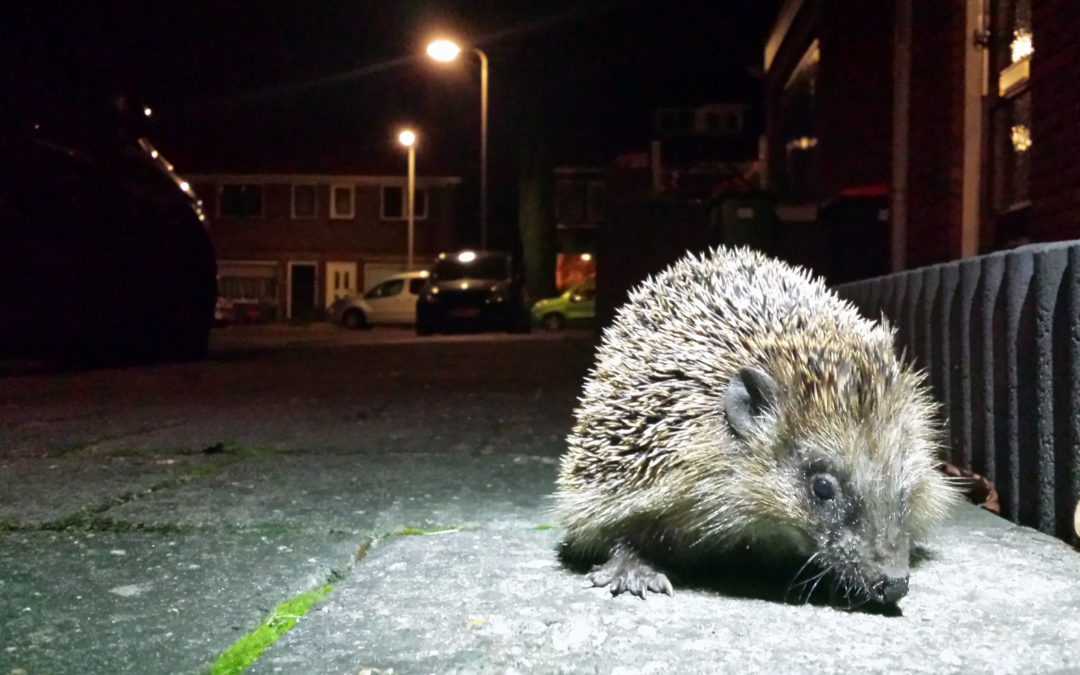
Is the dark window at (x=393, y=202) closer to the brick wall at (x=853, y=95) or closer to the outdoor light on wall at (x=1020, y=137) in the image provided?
the brick wall at (x=853, y=95)

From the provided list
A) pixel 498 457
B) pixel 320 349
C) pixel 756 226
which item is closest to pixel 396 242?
pixel 320 349

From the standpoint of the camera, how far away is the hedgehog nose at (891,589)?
1876 mm

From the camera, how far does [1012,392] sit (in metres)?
2.74

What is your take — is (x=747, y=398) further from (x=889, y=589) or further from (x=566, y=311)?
(x=566, y=311)

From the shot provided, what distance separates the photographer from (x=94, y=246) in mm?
7027

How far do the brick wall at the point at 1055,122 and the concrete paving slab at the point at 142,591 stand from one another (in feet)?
13.3

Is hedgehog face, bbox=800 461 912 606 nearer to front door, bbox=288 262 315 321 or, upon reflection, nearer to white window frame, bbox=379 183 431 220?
white window frame, bbox=379 183 431 220

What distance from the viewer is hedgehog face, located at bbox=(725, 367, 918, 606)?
193 centimetres

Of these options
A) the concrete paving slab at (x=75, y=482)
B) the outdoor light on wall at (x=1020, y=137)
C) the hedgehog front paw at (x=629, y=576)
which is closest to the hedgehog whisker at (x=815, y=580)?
the hedgehog front paw at (x=629, y=576)

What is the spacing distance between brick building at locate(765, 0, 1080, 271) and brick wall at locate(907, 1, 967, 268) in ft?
0.04

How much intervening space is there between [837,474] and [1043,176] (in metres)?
3.77

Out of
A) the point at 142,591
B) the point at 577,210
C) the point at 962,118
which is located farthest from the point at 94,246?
the point at 577,210

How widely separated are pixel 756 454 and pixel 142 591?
139 centimetres

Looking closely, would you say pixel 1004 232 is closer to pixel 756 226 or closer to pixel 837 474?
pixel 756 226
